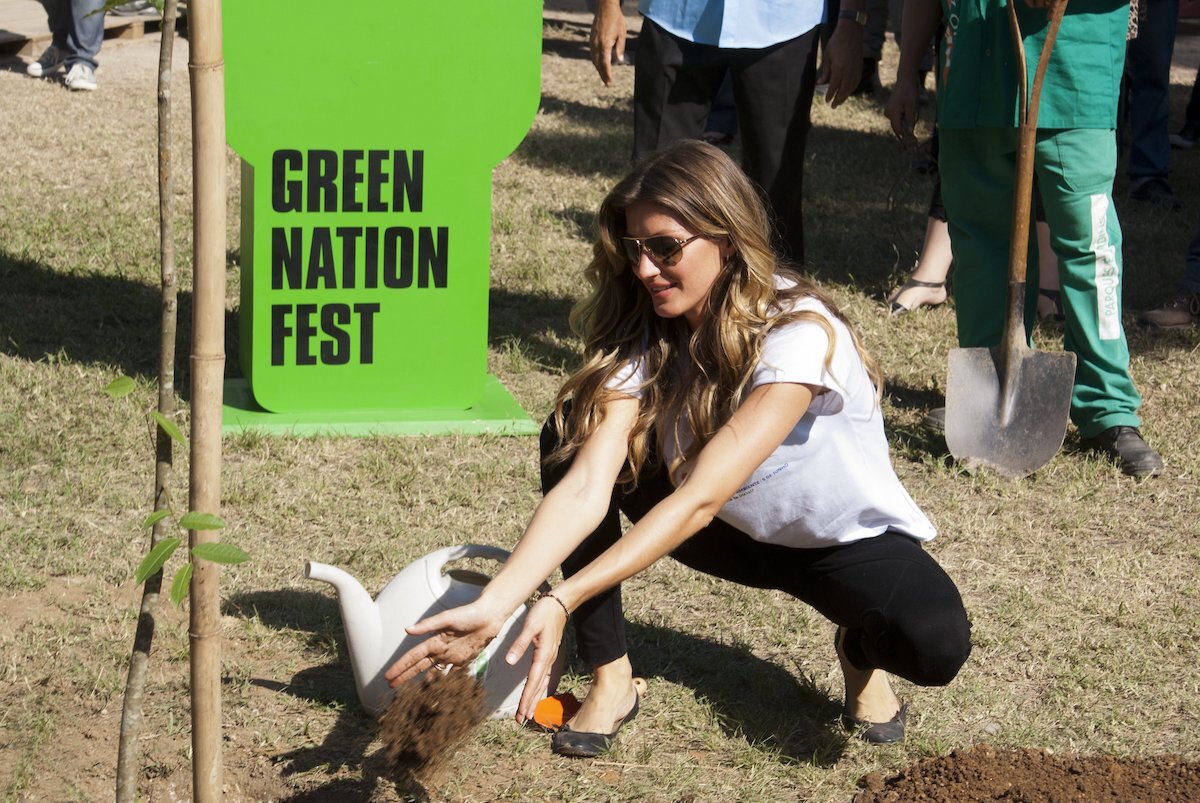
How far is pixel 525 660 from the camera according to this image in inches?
106

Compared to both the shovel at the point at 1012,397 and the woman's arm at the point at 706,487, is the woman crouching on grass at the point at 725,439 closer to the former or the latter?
the woman's arm at the point at 706,487

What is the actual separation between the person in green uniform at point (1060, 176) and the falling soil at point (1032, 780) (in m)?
1.64

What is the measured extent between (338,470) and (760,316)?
71.9 inches

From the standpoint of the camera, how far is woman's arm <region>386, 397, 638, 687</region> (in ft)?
6.48

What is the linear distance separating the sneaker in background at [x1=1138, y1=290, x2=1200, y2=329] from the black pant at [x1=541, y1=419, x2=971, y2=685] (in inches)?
125

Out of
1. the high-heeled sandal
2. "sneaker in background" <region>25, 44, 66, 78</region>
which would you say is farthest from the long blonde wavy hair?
"sneaker in background" <region>25, 44, 66, 78</region>

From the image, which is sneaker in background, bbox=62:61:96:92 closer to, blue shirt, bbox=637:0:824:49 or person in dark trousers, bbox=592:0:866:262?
person in dark trousers, bbox=592:0:866:262

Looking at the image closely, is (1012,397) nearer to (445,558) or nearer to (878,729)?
(878,729)

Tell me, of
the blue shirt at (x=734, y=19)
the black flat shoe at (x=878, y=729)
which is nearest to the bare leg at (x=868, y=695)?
the black flat shoe at (x=878, y=729)

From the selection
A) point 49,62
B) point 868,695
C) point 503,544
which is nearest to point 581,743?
point 868,695

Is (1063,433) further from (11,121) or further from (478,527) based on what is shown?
(11,121)

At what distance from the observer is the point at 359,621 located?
8.47 ft

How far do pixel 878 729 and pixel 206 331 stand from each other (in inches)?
62.8

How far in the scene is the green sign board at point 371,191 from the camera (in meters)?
3.85
